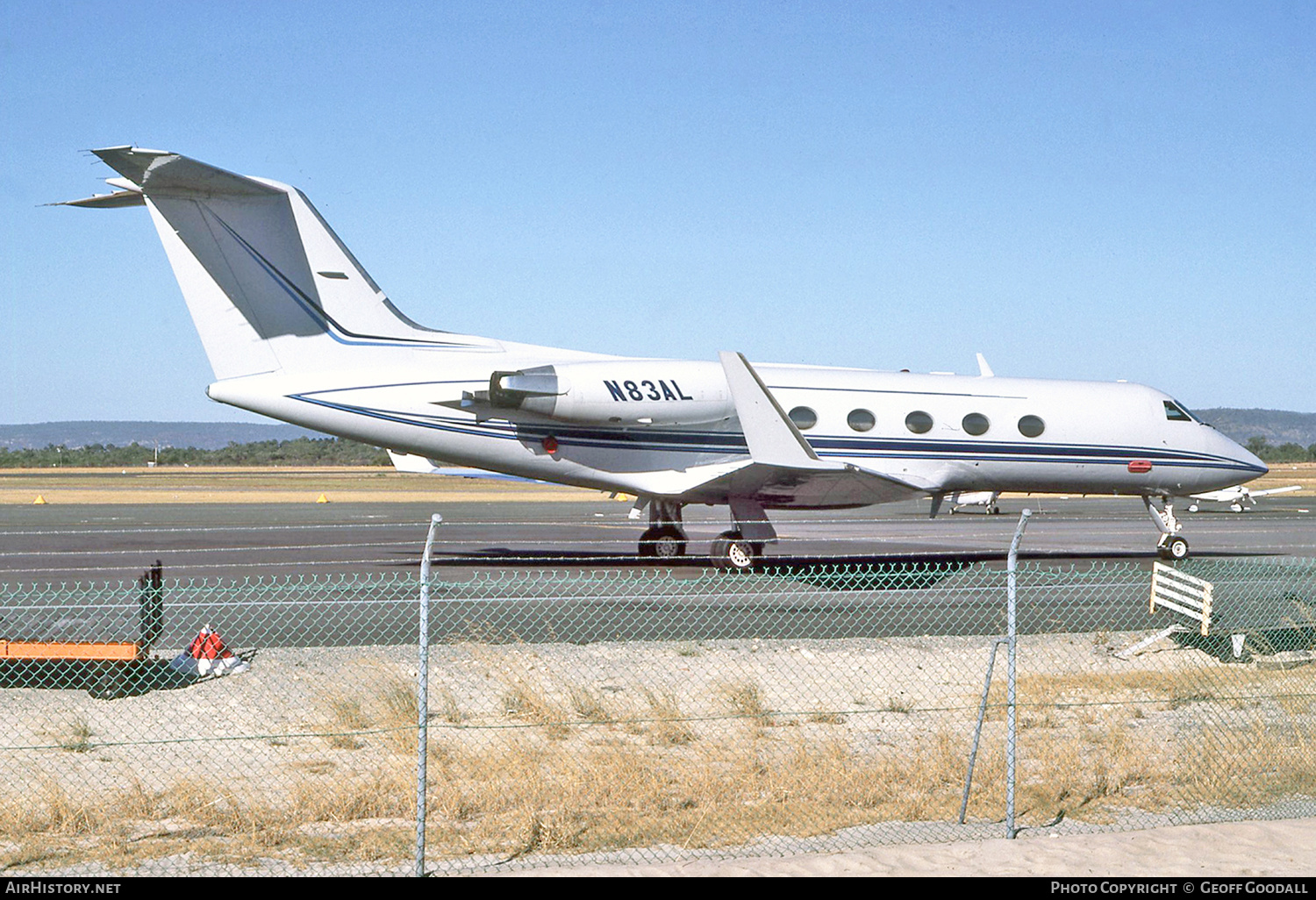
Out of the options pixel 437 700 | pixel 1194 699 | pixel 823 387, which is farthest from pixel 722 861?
pixel 823 387

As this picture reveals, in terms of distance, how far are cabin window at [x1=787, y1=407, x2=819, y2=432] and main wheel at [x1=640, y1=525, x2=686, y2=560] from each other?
2945mm

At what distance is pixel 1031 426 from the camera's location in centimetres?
2227

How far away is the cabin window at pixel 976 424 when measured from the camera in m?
21.9

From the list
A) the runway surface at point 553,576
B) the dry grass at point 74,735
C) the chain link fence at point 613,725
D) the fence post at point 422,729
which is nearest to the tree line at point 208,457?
the runway surface at point 553,576

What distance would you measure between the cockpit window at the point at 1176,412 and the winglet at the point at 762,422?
815 cm

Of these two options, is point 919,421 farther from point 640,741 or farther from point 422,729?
point 422,729

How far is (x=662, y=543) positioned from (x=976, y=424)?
231 inches

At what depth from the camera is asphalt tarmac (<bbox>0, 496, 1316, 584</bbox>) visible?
20.9 metres

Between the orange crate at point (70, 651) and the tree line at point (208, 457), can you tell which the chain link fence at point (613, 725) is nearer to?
the orange crate at point (70, 651)

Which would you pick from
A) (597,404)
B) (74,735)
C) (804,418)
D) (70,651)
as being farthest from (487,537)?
(74,735)

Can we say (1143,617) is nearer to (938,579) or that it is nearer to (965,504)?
(938,579)

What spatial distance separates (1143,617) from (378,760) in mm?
10443

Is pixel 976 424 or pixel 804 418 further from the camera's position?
pixel 976 424

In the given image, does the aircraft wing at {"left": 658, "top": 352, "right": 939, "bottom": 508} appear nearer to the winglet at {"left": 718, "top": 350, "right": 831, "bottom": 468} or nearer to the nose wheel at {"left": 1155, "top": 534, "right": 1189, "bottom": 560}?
the winglet at {"left": 718, "top": 350, "right": 831, "bottom": 468}
